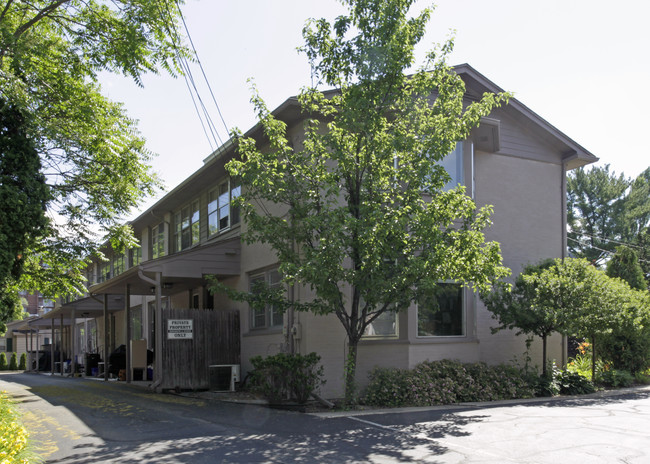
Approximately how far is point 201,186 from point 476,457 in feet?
48.8

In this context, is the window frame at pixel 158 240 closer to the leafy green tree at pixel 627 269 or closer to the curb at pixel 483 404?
the curb at pixel 483 404

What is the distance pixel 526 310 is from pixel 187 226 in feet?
42.1

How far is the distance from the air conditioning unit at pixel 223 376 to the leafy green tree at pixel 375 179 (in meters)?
4.36

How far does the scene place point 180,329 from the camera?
15.1 metres

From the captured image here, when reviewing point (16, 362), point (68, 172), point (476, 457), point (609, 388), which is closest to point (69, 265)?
point (68, 172)

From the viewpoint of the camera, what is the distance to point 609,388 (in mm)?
15570

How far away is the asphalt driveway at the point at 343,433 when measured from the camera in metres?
7.49

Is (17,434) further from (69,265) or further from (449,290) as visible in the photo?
(449,290)

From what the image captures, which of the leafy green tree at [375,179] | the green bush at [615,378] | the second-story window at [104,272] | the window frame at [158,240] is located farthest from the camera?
the second-story window at [104,272]

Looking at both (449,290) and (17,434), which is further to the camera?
(449,290)

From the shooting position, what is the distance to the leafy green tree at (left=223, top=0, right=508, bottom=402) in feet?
35.8

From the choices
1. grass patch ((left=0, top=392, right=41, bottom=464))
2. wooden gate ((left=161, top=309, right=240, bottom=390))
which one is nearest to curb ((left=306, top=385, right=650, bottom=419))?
grass patch ((left=0, top=392, right=41, bottom=464))

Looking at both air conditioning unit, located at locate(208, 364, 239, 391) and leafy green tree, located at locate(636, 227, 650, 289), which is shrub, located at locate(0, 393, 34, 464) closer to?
air conditioning unit, located at locate(208, 364, 239, 391)

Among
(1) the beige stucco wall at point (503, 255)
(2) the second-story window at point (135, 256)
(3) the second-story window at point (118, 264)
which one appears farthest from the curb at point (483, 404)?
(3) the second-story window at point (118, 264)
